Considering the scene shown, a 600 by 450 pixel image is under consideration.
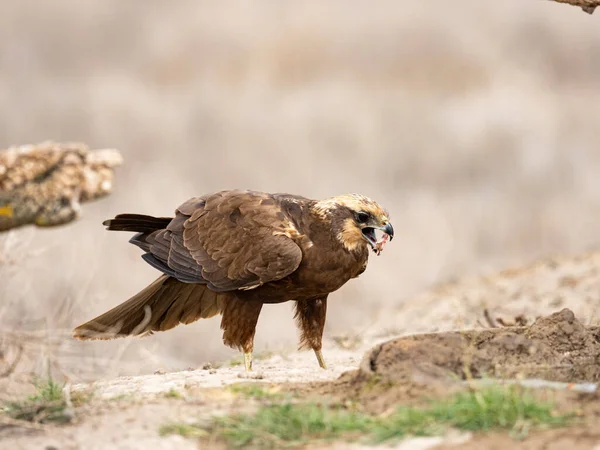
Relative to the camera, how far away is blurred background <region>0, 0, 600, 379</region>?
45.3 feet

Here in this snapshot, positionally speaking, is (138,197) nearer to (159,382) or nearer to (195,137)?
(195,137)

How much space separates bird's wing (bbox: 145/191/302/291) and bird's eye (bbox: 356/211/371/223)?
1.32ft

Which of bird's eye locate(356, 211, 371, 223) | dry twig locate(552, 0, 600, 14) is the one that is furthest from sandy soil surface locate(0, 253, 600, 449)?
dry twig locate(552, 0, 600, 14)

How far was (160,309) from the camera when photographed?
7.30 meters

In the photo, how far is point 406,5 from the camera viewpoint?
61.3 feet

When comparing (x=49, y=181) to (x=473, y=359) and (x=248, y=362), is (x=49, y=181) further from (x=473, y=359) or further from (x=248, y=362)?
(x=473, y=359)

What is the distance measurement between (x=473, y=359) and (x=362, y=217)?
58.0 inches

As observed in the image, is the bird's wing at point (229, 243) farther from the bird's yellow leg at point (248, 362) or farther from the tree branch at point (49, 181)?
the tree branch at point (49, 181)

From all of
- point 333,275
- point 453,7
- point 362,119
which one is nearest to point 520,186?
point 362,119

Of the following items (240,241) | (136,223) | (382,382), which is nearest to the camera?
(382,382)

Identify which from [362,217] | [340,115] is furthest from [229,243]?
[340,115]

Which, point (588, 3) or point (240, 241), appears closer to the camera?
point (588, 3)

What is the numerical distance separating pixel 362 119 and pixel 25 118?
5.07 meters

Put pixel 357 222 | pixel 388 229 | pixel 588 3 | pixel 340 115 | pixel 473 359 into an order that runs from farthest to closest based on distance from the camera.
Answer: pixel 340 115, pixel 357 222, pixel 388 229, pixel 588 3, pixel 473 359
